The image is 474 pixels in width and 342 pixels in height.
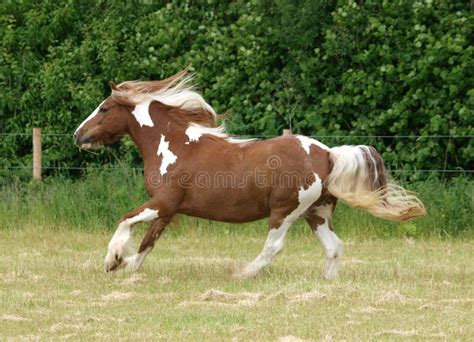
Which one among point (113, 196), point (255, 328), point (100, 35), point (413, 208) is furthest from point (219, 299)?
point (100, 35)

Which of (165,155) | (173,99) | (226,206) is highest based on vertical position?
(173,99)

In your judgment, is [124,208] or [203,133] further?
[124,208]

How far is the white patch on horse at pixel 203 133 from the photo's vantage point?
1115cm

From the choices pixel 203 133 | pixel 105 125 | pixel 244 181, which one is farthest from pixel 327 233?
pixel 105 125

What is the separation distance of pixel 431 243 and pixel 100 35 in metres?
6.89

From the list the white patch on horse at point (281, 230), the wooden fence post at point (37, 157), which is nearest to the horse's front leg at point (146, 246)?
the white patch on horse at point (281, 230)

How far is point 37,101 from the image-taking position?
59.4 feet

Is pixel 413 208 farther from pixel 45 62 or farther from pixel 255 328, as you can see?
pixel 45 62

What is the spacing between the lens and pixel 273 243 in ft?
35.1

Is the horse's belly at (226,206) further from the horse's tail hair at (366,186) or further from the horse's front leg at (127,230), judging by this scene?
the horse's tail hair at (366,186)

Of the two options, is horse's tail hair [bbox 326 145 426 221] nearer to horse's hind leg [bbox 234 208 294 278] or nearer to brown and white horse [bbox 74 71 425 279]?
brown and white horse [bbox 74 71 425 279]

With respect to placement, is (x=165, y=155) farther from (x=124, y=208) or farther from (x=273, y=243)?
(x=124, y=208)

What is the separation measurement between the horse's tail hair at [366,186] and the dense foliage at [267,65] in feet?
17.0

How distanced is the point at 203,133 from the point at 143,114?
2.25ft
